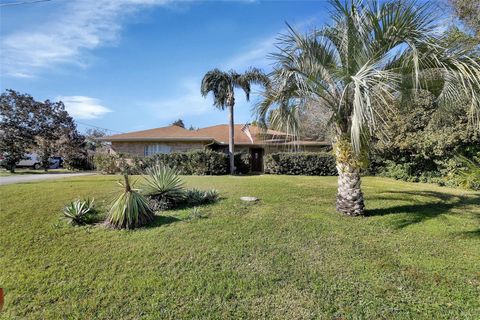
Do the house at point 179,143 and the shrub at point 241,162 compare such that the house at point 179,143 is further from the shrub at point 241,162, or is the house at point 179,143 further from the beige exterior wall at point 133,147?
the shrub at point 241,162

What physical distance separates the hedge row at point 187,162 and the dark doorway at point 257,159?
3963 mm

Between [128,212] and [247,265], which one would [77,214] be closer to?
[128,212]

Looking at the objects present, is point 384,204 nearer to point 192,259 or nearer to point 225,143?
point 192,259

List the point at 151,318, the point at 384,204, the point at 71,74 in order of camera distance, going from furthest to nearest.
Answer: the point at 71,74 < the point at 384,204 < the point at 151,318

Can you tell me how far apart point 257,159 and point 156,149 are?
8493mm

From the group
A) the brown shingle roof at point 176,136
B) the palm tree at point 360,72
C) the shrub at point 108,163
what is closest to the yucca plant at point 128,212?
the palm tree at point 360,72

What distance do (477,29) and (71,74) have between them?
16662mm

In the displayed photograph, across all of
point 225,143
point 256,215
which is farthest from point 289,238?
point 225,143

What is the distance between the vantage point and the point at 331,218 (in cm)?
734

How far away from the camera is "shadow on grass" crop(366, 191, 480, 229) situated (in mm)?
7496

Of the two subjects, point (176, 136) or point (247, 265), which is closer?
point (247, 265)

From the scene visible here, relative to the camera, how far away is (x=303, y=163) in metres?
19.3

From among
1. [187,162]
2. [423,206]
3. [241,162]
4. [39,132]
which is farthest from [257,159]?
[39,132]

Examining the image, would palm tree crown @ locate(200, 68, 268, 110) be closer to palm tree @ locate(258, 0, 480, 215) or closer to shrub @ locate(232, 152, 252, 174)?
shrub @ locate(232, 152, 252, 174)
